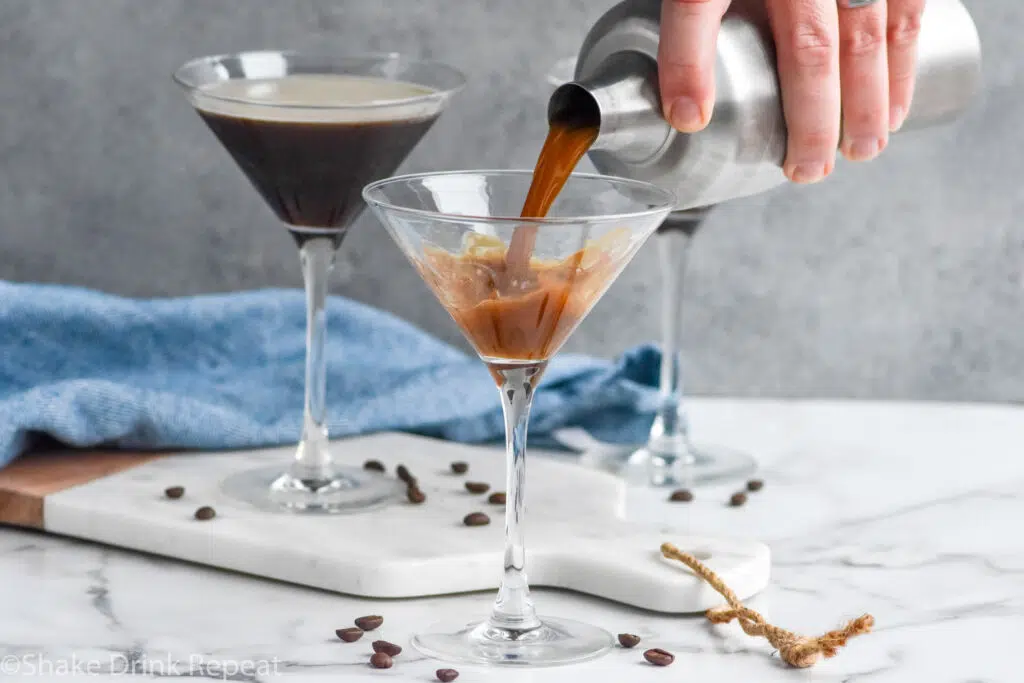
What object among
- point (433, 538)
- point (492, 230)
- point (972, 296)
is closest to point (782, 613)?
point (433, 538)

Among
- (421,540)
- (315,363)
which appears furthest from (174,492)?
(421,540)

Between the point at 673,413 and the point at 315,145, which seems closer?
the point at 315,145

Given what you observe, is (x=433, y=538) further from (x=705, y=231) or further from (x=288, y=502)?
(x=705, y=231)

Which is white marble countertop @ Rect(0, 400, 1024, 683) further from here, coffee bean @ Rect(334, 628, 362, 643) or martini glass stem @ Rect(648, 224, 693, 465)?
martini glass stem @ Rect(648, 224, 693, 465)

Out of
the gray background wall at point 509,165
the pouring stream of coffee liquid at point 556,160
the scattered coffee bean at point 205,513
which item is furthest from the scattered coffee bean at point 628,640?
the gray background wall at point 509,165

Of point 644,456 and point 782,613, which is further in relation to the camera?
point 644,456

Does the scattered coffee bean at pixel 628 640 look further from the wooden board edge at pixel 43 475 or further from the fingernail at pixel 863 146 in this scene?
the wooden board edge at pixel 43 475

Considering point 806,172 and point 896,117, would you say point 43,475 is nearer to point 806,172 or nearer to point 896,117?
point 806,172
